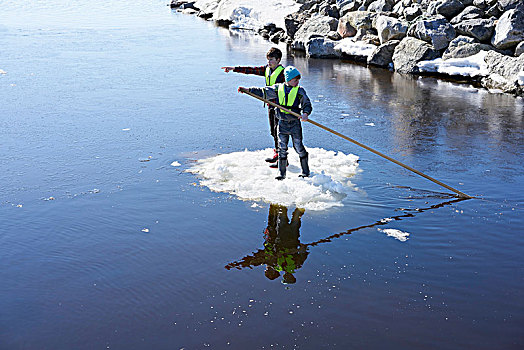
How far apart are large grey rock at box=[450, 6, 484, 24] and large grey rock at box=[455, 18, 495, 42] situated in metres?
0.37

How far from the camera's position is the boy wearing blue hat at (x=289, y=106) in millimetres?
7367

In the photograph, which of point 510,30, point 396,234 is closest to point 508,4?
point 510,30

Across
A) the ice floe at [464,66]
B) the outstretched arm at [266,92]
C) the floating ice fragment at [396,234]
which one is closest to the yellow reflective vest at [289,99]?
the outstretched arm at [266,92]

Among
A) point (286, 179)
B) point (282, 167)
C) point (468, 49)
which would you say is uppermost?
point (468, 49)

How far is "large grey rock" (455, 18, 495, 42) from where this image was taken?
15247mm

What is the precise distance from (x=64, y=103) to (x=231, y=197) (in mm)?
6771

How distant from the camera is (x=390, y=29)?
17.1 m

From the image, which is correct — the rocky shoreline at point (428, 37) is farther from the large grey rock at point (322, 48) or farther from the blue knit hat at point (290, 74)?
the blue knit hat at point (290, 74)

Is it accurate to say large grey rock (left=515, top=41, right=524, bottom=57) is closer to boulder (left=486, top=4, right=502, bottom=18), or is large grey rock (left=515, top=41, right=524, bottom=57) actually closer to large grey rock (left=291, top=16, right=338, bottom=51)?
boulder (left=486, top=4, right=502, bottom=18)

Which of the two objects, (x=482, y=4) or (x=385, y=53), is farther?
(x=385, y=53)

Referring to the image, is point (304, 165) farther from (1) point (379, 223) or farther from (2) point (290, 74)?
(1) point (379, 223)

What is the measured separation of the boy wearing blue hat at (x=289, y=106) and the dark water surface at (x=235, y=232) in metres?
0.89

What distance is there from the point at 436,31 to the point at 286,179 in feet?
33.1

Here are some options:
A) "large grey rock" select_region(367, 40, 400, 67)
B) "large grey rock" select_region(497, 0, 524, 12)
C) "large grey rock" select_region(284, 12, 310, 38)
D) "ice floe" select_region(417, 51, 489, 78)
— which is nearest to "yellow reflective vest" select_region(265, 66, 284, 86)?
"ice floe" select_region(417, 51, 489, 78)
